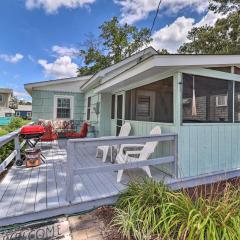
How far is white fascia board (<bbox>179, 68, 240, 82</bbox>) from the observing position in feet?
13.4

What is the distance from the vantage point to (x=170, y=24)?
10.4 meters

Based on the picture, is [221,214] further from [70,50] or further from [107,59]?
[70,50]

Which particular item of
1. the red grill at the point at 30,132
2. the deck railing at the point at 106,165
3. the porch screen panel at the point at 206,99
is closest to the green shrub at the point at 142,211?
the deck railing at the point at 106,165

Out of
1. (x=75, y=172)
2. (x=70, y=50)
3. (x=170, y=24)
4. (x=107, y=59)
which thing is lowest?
(x=75, y=172)

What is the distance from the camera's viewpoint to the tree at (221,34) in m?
15.0

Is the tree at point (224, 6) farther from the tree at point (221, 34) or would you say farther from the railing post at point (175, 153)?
the railing post at point (175, 153)

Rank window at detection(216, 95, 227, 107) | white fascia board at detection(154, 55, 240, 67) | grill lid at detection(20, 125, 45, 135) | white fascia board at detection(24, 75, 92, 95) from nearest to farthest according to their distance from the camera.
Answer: white fascia board at detection(154, 55, 240, 67) → window at detection(216, 95, 227, 107) → grill lid at detection(20, 125, 45, 135) → white fascia board at detection(24, 75, 92, 95)

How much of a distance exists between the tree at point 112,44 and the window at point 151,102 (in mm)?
16770

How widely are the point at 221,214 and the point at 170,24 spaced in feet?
33.6

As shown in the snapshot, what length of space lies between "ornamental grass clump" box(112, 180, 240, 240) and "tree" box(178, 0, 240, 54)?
15906mm

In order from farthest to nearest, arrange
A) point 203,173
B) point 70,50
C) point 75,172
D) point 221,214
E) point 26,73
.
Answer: point 26,73 < point 70,50 < point 203,173 < point 75,172 < point 221,214

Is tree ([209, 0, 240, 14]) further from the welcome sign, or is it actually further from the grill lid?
the welcome sign

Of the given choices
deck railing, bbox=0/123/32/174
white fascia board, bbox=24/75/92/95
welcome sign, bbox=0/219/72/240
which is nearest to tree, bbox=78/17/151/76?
white fascia board, bbox=24/75/92/95

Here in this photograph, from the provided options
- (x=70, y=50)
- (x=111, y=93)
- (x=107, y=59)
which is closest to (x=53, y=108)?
(x=111, y=93)
